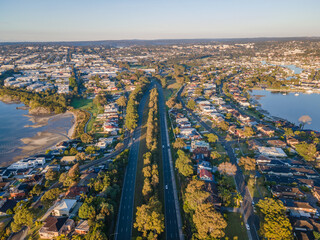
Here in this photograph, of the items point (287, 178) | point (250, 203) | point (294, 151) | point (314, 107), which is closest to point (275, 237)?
point (250, 203)

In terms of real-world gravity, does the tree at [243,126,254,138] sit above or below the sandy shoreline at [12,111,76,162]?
above

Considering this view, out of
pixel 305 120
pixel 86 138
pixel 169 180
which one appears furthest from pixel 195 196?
pixel 305 120

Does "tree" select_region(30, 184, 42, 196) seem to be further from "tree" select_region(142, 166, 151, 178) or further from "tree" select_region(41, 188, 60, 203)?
"tree" select_region(142, 166, 151, 178)

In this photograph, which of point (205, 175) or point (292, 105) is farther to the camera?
point (292, 105)

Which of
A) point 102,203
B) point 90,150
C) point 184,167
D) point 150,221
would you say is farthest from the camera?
point 90,150

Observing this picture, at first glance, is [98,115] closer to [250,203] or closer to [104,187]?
[104,187]

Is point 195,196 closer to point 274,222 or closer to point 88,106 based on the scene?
point 274,222

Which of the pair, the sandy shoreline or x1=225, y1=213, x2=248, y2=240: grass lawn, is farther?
the sandy shoreline

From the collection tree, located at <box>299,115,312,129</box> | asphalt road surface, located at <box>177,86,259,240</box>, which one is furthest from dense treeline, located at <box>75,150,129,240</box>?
tree, located at <box>299,115,312,129</box>
